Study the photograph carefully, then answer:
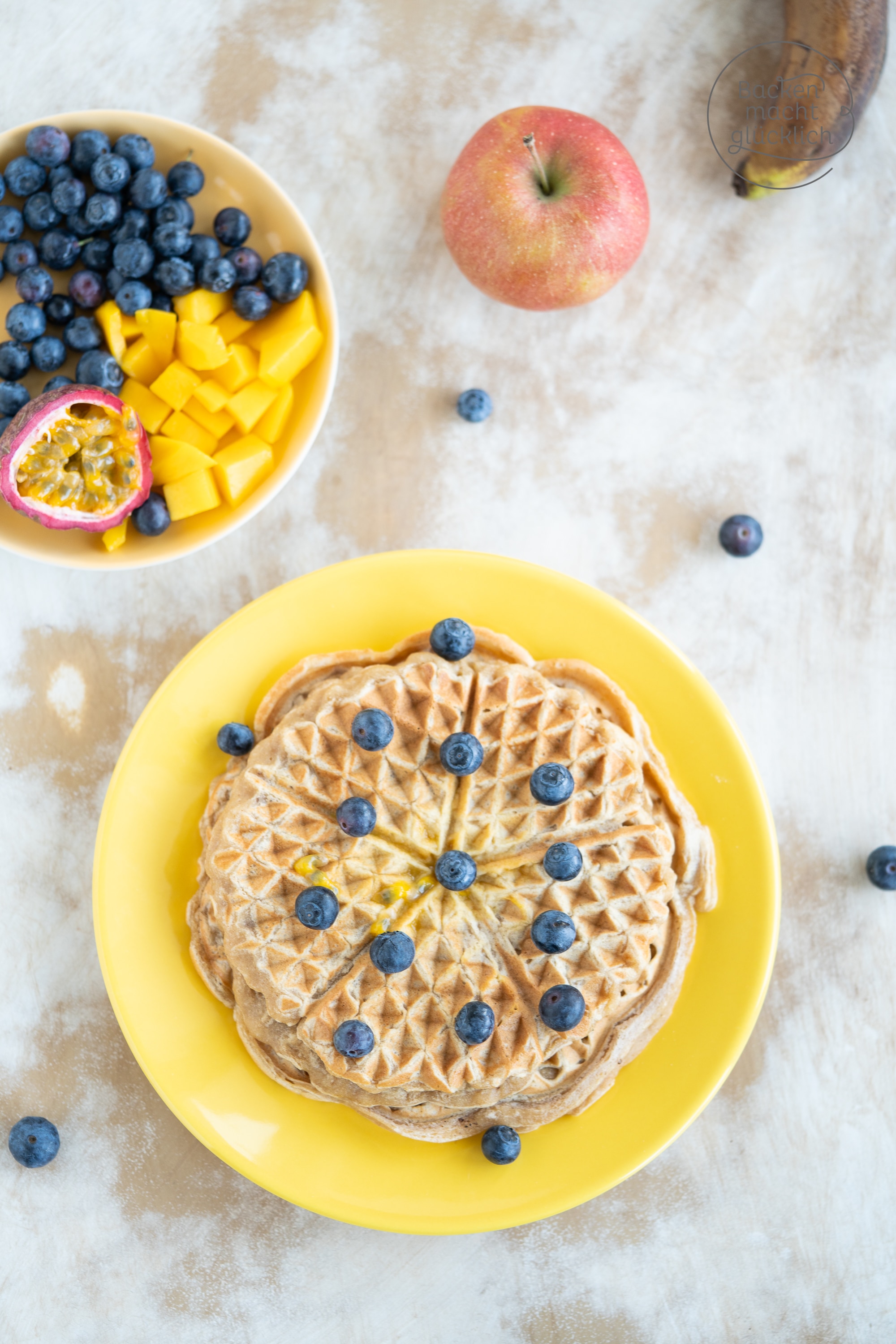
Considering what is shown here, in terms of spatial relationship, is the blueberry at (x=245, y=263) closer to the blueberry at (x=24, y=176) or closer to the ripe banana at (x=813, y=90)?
the blueberry at (x=24, y=176)

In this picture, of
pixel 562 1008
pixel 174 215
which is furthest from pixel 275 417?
pixel 562 1008

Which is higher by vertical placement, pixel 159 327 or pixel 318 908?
pixel 159 327

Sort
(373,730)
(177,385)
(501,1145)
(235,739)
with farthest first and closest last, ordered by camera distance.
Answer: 1. (177,385)
2. (235,739)
3. (501,1145)
4. (373,730)

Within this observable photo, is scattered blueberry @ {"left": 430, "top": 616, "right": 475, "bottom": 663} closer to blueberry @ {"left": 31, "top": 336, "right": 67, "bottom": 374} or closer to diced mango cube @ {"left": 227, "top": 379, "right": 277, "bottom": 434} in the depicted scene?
diced mango cube @ {"left": 227, "top": 379, "right": 277, "bottom": 434}

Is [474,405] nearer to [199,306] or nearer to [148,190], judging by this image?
[199,306]

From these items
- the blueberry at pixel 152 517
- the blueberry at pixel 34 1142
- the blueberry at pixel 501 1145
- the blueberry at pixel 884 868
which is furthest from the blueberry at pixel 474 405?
the blueberry at pixel 34 1142

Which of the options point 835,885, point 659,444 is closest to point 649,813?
point 835,885

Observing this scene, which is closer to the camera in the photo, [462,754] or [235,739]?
[462,754]
